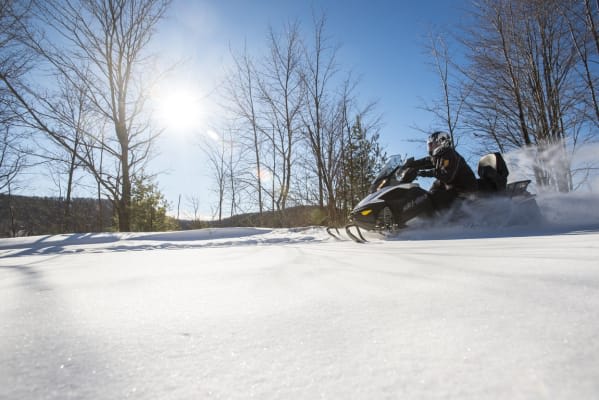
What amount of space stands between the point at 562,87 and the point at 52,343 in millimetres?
9593

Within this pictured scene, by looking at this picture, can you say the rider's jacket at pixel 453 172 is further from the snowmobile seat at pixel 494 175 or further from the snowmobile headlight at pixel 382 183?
the snowmobile headlight at pixel 382 183

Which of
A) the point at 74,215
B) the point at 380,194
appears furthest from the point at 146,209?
the point at 380,194

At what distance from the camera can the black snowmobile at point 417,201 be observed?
12.0 feet

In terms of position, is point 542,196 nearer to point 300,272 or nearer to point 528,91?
point 528,91

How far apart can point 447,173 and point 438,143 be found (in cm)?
53

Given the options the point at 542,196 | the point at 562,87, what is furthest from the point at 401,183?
the point at 562,87

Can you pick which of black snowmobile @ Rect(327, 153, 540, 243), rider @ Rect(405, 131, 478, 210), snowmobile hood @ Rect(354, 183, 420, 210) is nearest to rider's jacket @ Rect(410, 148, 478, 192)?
rider @ Rect(405, 131, 478, 210)

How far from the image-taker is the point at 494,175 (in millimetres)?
3920

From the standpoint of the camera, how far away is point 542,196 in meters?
4.23

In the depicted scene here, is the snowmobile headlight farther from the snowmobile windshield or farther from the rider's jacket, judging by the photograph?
the rider's jacket

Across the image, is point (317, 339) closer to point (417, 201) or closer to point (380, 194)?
point (380, 194)

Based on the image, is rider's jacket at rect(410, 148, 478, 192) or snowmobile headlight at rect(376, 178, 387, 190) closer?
rider's jacket at rect(410, 148, 478, 192)

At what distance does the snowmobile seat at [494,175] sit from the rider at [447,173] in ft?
0.68

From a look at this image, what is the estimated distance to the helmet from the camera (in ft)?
12.7
